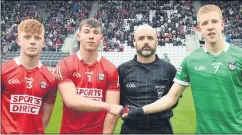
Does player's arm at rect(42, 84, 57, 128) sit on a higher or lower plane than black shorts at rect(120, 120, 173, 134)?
higher

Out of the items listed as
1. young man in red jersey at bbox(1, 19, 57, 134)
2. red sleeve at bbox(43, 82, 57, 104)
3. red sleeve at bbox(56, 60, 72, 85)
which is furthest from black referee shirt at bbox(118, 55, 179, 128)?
young man in red jersey at bbox(1, 19, 57, 134)

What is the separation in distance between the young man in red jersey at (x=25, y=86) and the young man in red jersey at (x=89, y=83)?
12.8 inches

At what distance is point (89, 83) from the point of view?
475 centimetres

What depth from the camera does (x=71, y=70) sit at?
15.6ft

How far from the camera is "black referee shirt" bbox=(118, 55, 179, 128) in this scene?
5004mm

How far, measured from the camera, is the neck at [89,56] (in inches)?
191

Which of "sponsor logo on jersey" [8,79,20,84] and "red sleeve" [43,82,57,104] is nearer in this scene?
"sponsor logo on jersey" [8,79,20,84]

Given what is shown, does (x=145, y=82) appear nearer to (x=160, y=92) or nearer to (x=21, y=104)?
(x=160, y=92)

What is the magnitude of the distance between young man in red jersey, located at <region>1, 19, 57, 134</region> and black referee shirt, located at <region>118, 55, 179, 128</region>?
1.13m

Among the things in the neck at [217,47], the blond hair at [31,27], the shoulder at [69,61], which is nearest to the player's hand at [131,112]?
the shoulder at [69,61]

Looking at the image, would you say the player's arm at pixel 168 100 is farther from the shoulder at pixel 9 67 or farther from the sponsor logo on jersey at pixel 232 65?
the shoulder at pixel 9 67

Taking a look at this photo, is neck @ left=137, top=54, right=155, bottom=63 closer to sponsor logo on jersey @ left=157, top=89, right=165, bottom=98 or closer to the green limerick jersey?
sponsor logo on jersey @ left=157, top=89, right=165, bottom=98

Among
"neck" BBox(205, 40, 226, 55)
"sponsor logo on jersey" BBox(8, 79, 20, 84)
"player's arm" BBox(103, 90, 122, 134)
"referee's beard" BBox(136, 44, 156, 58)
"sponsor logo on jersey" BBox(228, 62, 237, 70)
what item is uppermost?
"neck" BBox(205, 40, 226, 55)

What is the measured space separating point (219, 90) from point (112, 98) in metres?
1.39
